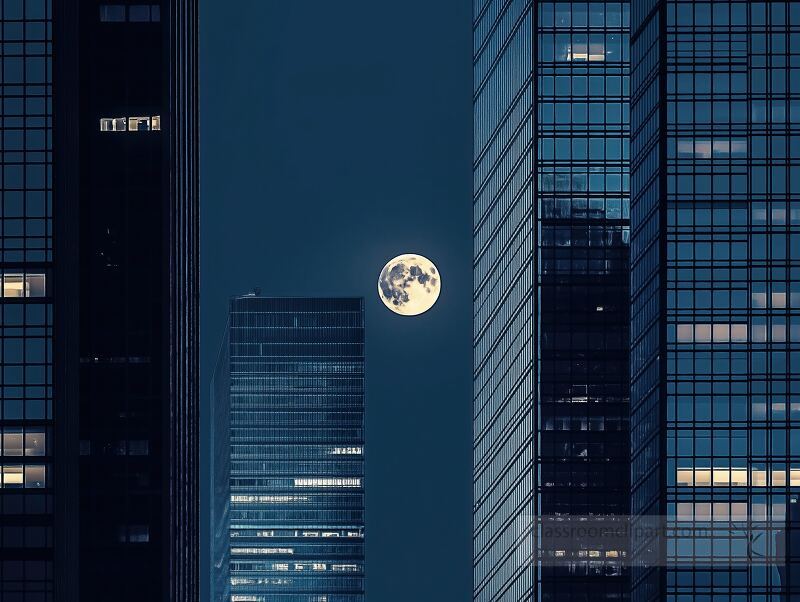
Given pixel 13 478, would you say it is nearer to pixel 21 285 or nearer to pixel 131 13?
pixel 21 285

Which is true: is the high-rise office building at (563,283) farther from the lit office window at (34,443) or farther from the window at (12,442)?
the window at (12,442)

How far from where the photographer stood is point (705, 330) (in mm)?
115062

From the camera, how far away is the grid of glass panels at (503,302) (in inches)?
6073

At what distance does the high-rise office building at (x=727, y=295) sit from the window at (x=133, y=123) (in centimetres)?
5474

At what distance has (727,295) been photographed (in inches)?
4498

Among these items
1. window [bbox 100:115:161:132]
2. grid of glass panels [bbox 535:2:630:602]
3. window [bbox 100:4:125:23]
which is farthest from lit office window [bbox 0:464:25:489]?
grid of glass panels [bbox 535:2:630:602]

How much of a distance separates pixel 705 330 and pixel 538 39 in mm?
50746

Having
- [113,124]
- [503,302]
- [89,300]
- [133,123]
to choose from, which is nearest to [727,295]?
[503,302]

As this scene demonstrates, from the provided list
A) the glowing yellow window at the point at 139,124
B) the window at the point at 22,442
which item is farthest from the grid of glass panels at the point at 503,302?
the window at the point at 22,442

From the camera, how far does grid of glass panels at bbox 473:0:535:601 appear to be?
506 ft

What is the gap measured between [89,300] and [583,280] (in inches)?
3495

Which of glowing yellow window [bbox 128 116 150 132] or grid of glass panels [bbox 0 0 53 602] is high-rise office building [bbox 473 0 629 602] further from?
grid of glass panels [bbox 0 0 53 602]

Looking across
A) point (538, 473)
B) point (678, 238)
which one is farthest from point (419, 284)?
point (538, 473)

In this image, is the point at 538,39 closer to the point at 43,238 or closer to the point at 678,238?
the point at 678,238
